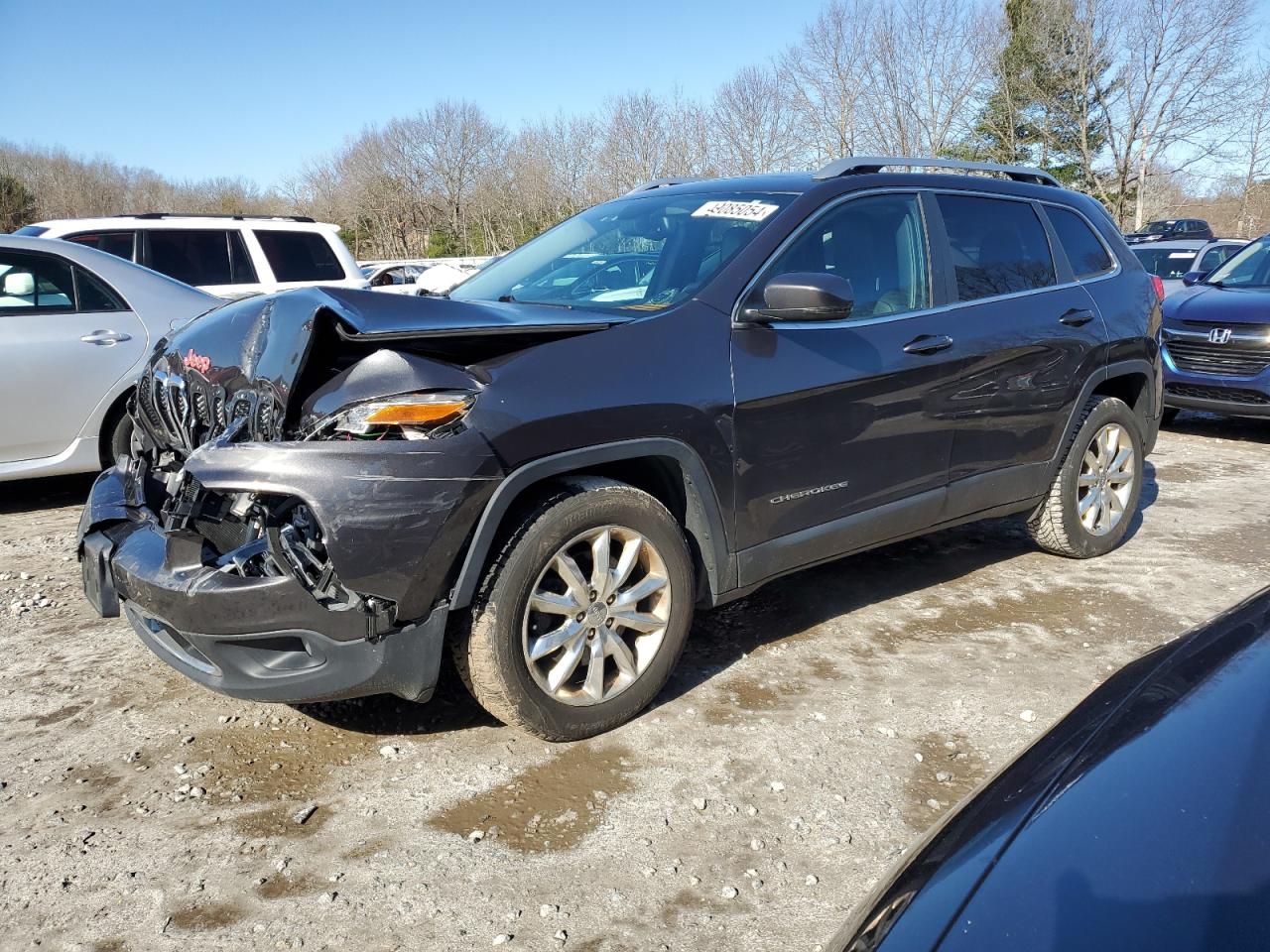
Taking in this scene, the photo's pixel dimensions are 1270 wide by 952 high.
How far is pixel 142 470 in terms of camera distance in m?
3.48

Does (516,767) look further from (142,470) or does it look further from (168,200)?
(168,200)

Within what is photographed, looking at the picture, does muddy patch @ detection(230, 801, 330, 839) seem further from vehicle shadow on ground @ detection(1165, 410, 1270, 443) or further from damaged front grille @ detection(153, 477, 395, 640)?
vehicle shadow on ground @ detection(1165, 410, 1270, 443)

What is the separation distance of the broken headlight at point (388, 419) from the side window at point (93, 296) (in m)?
3.92

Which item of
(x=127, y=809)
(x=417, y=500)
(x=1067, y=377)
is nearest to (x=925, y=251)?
(x=1067, y=377)

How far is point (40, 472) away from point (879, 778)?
4.91 meters

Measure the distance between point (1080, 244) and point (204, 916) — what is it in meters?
4.61

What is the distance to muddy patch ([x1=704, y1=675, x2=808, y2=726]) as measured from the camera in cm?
344

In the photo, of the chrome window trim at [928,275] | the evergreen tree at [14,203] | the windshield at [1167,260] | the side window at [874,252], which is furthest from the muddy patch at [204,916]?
the evergreen tree at [14,203]

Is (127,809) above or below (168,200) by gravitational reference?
below

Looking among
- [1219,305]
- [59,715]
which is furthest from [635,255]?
[1219,305]

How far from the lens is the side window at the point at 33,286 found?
5.71 m

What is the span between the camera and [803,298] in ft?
10.9

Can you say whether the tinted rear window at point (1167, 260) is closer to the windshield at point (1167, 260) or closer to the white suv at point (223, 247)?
the windshield at point (1167, 260)

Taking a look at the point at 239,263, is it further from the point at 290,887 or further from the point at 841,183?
the point at 290,887
